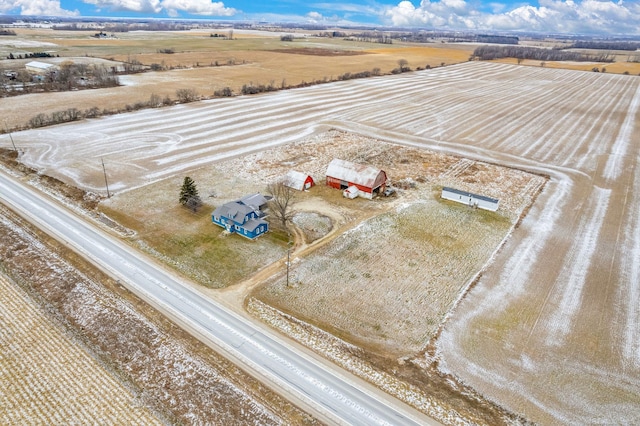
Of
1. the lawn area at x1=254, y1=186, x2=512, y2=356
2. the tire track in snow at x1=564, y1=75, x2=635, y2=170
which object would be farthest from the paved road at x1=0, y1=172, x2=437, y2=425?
the tire track in snow at x1=564, y1=75, x2=635, y2=170

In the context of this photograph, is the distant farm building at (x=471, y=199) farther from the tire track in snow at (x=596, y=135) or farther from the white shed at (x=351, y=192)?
the tire track in snow at (x=596, y=135)

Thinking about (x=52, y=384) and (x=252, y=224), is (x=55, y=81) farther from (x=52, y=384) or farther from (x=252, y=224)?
(x=52, y=384)

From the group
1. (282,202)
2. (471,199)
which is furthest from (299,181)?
(471,199)

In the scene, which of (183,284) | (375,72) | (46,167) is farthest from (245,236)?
(375,72)

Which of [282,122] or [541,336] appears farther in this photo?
[282,122]

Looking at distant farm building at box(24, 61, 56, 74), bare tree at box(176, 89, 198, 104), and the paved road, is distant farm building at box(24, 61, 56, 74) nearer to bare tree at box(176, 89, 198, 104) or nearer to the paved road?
bare tree at box(176, 89, 198, 104)

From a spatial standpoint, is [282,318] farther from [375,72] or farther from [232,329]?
[375,72]
